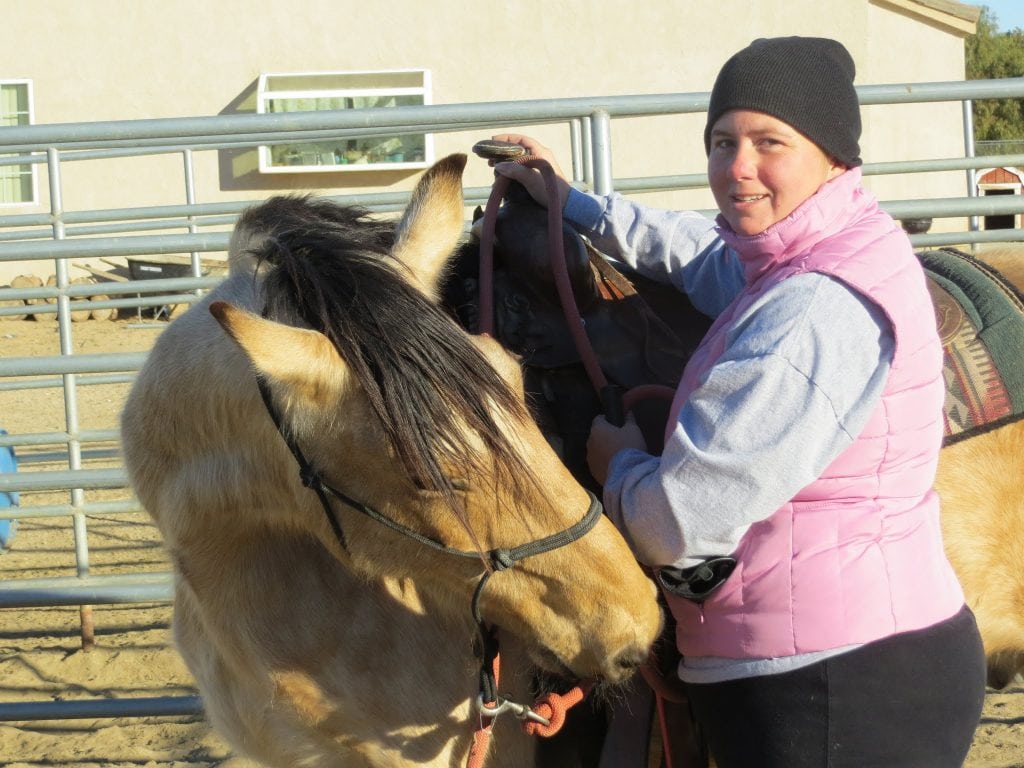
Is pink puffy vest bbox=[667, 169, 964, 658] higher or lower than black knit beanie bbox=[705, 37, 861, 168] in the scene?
lower

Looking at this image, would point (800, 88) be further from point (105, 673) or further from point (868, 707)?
point (105, 673)

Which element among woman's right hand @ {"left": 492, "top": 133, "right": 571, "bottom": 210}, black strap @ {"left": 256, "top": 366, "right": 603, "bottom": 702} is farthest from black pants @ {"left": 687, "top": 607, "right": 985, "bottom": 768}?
woman's right hand @ {"left": 492, "top": 133, "right": 571, "bottom": 210}

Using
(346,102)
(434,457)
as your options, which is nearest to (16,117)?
(346,102)

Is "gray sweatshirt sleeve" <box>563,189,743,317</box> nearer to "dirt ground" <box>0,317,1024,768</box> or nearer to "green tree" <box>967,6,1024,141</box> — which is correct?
"dirt ground" <box>0,317,1024,768</box>

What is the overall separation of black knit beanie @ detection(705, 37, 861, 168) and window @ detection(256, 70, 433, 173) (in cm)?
1171

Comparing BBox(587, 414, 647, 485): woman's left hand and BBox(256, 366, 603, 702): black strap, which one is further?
BBox(587, 414, 647, 485): woman's left hand

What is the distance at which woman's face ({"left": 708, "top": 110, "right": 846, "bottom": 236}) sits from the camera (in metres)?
1.55

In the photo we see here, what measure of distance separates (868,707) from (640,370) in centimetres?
71

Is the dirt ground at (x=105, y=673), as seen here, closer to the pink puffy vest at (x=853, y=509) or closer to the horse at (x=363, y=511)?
the horse at (x=363, y=511)

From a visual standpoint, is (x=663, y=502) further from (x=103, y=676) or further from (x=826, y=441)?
(x=103, y=676)

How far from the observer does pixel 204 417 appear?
1806mm

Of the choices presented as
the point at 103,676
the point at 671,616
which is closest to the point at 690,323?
the point at 671,616

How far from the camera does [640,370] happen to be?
196 cm

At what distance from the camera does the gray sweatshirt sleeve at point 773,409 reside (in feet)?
4.77
